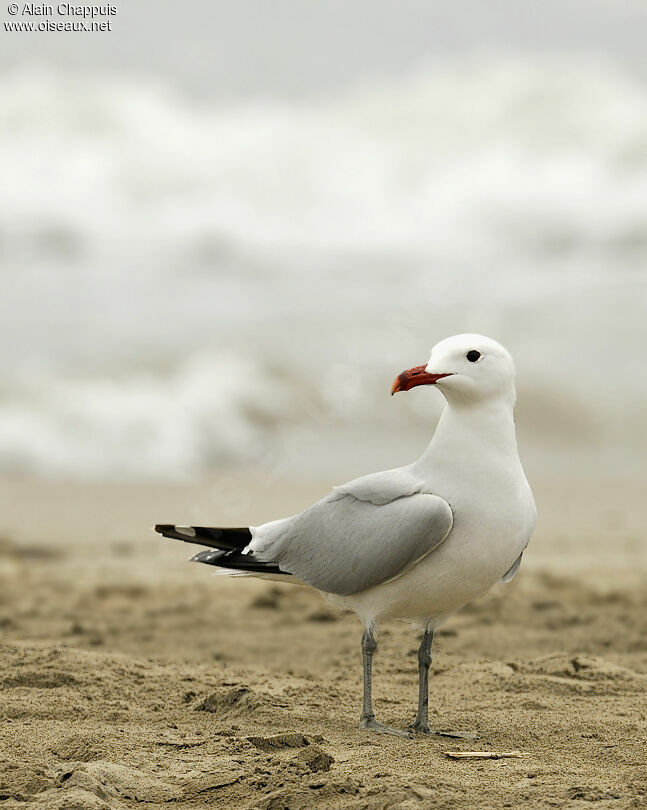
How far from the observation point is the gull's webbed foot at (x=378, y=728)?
4805mm

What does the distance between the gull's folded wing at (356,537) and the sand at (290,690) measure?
0.62m

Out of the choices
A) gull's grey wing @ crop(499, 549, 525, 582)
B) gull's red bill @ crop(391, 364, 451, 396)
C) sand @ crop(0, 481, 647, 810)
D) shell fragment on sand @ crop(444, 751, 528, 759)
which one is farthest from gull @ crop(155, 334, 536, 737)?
sand @ crop(0, 481, 647, 810)

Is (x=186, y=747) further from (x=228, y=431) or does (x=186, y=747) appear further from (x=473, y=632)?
(x=228, y=431)

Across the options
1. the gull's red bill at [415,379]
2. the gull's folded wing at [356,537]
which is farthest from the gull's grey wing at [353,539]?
the gull's red bill at [415,379]

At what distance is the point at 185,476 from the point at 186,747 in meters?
11.6

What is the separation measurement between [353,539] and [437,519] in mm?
402

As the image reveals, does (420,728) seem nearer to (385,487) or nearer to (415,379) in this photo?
(385,487)

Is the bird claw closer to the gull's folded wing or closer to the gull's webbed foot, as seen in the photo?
the gull's webbed foot

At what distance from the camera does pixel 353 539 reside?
4.80 m

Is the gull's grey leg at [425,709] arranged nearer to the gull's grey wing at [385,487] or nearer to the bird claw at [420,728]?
the bird claw at [420,728]

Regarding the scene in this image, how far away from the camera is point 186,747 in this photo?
4.53 metres

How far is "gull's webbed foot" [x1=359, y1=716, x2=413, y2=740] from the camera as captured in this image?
15.8 ft

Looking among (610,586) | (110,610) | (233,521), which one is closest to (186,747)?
(110,610)

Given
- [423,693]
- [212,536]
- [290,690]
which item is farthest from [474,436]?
[290,690]
